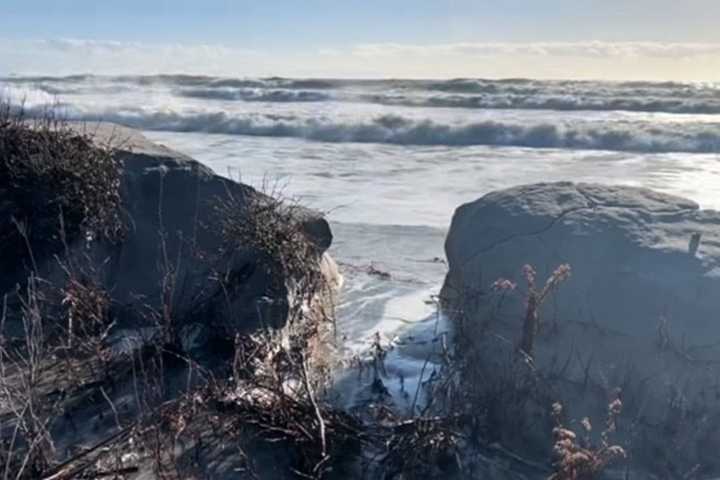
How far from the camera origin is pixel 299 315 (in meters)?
5.28

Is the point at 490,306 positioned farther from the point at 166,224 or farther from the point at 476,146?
the point at 476,146

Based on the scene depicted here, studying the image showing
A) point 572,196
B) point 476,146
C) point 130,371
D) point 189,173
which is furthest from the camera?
point 476,146

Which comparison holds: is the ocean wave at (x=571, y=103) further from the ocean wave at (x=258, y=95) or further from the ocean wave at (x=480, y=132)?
the ocean wave at (x=480, y=132)

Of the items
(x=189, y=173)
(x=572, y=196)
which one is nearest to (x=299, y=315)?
(x=189, y=173)

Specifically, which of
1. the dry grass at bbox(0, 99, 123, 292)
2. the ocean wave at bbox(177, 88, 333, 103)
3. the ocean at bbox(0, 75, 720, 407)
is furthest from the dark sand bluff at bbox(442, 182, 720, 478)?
the ocean wave at bbox(177, 88, 333, 103)

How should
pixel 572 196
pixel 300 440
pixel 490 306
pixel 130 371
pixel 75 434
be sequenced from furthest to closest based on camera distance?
1. pixel 572 196
2. pixel 490 306
3. pixel 130 371
4. pixel 75 434
5. pixel 300 440

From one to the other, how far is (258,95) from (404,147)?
12192mm

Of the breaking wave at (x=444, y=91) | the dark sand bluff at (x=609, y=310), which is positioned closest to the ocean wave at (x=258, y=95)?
the breaking wave at (x=444, y=91)

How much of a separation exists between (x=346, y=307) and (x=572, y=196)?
6.02ft

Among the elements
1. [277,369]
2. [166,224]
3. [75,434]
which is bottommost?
[75,434]

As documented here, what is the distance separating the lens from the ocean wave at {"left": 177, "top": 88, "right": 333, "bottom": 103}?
1078 inches

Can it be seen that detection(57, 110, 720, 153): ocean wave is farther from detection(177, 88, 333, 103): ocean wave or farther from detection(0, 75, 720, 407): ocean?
detection(177, 88, 333, 103): ocean wave

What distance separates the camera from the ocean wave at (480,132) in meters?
16.4

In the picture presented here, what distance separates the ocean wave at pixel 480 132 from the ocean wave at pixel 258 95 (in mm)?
6786
